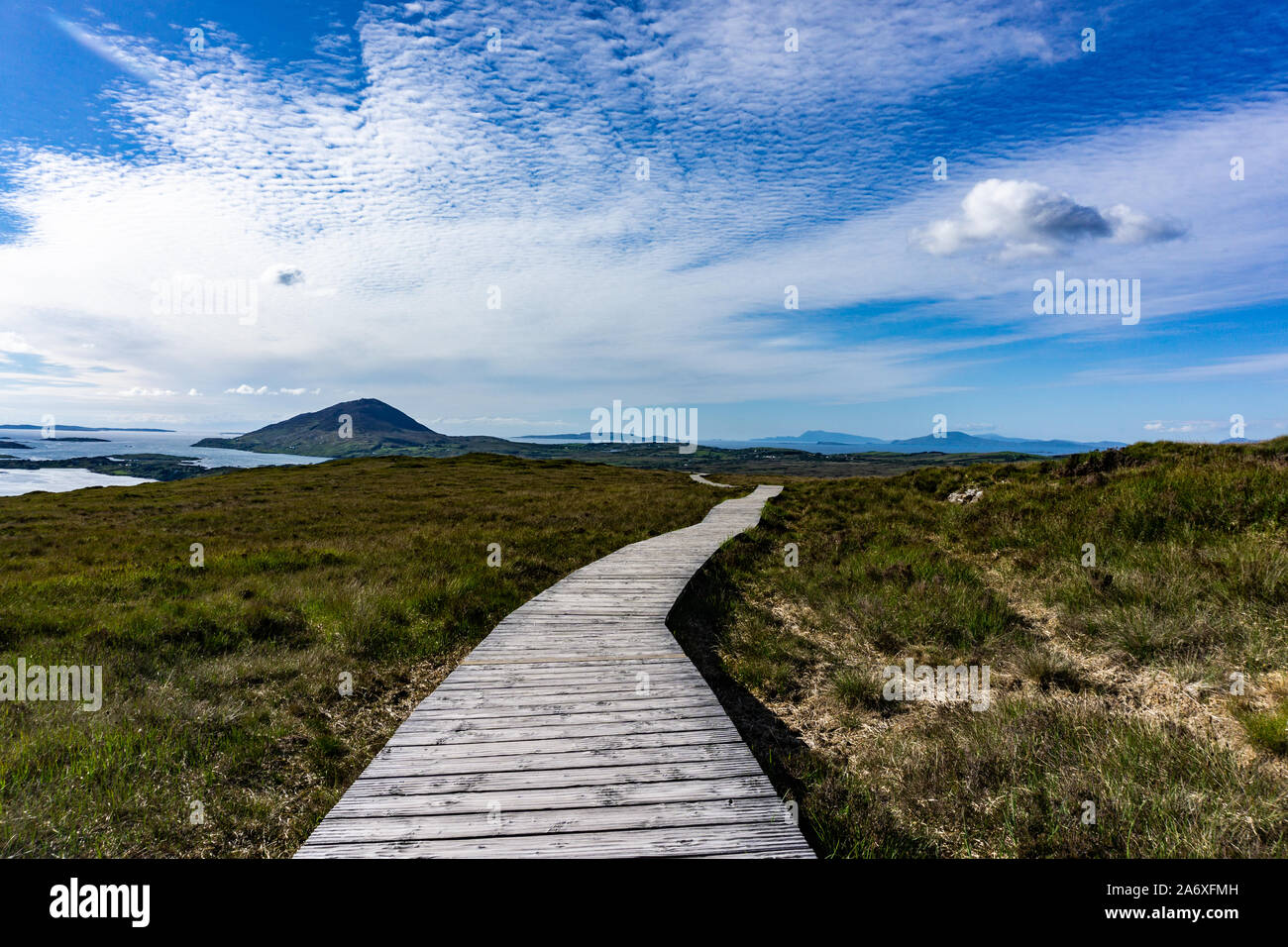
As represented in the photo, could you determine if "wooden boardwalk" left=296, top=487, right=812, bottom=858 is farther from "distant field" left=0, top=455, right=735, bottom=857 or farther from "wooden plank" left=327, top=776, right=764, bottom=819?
"distant field" left=0, top=455, right=735, bottom=857

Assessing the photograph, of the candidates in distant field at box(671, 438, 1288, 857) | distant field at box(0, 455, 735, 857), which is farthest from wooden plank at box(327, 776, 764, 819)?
distant field at box(0, 455, 735, 857)

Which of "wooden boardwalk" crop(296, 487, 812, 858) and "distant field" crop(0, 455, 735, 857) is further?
"distant field" crop(0, 455, 735, 857)

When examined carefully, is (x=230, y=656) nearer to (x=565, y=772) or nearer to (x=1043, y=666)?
(x=565, y=772)

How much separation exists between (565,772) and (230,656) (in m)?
5.87

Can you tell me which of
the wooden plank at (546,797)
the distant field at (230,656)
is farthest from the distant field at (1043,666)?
the distant field at (230,656)

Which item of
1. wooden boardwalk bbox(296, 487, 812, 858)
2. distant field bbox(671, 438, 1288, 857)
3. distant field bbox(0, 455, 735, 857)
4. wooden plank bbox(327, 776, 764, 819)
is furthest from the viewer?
distant field bbox(0, 455, 735, 857)

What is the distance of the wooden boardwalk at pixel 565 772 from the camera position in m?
3.27

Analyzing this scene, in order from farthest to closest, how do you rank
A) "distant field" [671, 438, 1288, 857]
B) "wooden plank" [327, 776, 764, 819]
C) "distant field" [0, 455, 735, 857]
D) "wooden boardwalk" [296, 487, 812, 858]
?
"distant field" [0, 455, 735, 857], "distant field" [671, 438, 1288, 857], "wooden plank" [327, 776, 764, 819], "wooden boardwalk" [296, 487, 812, 858]

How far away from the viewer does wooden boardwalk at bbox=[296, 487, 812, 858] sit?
3266 millimetres

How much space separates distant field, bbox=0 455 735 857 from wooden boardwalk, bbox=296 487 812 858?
1245 mm

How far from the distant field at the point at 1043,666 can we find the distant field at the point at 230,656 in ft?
14.1
